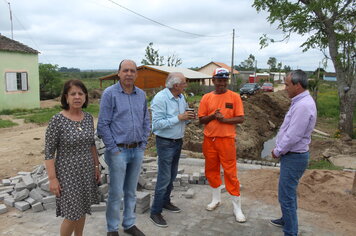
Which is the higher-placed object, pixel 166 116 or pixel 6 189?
pixel 166 116

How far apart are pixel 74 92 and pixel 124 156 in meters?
0.91

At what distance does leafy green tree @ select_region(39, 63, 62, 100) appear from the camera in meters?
25.6

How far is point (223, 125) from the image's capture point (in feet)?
13.1

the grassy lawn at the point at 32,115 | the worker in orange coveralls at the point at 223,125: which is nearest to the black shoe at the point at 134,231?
the worker in orange coveralls at the point at 223,125

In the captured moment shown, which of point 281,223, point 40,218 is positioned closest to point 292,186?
point 281,223

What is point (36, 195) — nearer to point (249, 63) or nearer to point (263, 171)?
point (263, 171)

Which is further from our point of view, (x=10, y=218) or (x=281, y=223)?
(x=10, y=218)

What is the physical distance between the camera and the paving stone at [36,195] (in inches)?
182

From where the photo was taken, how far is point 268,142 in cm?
1366

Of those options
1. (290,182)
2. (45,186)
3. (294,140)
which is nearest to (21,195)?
(45,186)

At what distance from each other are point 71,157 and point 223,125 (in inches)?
79.0

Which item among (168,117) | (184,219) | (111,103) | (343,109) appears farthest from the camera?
(343,109)

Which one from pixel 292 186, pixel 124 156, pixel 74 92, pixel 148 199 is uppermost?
pixel 74 92

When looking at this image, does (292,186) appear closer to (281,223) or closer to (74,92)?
(281,223)
